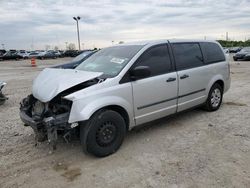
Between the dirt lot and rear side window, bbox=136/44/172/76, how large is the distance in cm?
118

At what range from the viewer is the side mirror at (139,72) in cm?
408

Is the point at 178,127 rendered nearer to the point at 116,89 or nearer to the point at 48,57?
the point at 116,89

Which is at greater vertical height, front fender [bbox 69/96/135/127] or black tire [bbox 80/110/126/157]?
front fender [bbox 69/96/135/127]

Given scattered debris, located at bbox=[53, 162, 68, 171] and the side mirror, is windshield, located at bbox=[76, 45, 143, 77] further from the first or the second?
scattered debris, located at bbox=[53, 162, 68, 171]

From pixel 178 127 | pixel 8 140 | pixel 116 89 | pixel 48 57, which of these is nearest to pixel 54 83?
pixel 116 89

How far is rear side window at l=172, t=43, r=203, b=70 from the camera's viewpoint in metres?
5.00

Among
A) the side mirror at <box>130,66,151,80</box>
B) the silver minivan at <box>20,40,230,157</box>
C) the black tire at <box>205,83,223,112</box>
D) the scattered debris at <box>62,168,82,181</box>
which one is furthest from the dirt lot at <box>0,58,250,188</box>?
the side mirror at <box>130,66,151,80</box>

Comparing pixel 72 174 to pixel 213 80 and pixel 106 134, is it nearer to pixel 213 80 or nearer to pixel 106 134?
pixel 106 134

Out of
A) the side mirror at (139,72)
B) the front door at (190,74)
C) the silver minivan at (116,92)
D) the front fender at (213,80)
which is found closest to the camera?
the silver minivan at (116,92)

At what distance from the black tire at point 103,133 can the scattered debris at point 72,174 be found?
33cm

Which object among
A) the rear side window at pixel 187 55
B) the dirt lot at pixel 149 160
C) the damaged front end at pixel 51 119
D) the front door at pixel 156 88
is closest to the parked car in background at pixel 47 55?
the dirt lot at pixel 149 160

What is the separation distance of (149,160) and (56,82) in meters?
1.79

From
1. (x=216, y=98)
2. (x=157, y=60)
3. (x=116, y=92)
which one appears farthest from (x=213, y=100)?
(x=116, y=92)

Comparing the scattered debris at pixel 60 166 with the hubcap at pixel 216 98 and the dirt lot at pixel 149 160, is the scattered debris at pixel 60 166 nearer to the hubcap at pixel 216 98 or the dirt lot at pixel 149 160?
the dirt lot at pixel 149 160
